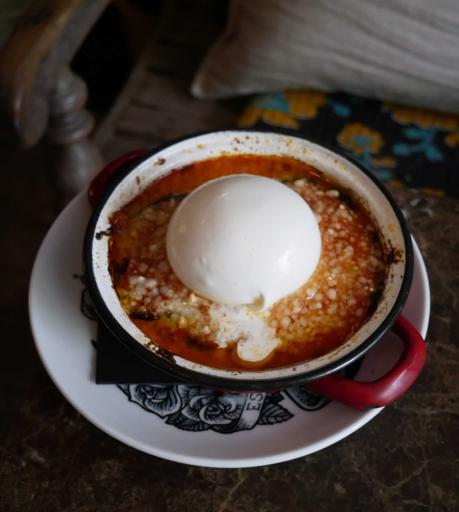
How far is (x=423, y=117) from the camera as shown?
1.38 metres

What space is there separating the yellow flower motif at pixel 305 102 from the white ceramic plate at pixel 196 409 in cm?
68

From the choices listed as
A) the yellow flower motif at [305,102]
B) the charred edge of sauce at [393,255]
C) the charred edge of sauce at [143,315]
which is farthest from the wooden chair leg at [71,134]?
the charred edge of sauce at [393,255]

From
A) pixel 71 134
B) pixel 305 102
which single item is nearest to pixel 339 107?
pixel 305 102

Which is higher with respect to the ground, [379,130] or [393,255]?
[393,255]

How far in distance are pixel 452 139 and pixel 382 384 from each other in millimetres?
843

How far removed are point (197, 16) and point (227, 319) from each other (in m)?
1.31

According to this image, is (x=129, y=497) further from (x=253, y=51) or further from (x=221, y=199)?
(x=253, y=51)

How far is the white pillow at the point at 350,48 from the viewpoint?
3.95ft

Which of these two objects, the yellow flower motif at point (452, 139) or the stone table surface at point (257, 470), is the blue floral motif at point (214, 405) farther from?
the yellow flower motif at point (452, 139)

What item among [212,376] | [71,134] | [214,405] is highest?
[212,376]

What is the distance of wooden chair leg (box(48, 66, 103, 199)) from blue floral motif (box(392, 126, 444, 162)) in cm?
70

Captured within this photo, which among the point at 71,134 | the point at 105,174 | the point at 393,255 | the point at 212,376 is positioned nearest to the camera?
the point at 212,376

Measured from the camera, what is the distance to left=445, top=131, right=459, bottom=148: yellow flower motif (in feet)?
4.38

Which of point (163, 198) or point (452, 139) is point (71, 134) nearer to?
point (163, 198)
